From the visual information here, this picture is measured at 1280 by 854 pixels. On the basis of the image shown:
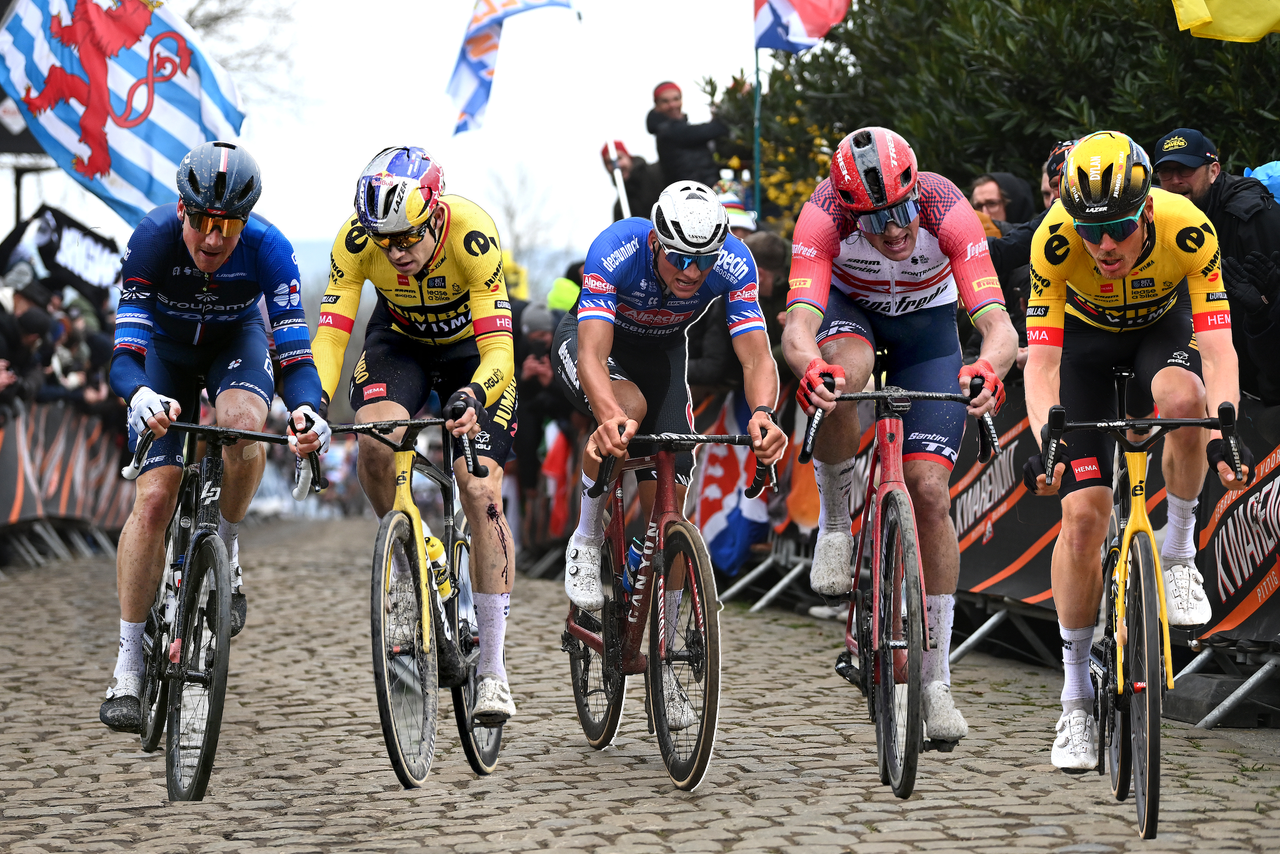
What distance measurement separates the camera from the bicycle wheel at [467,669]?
19.2 feet

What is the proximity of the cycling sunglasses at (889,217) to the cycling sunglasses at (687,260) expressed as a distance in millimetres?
586

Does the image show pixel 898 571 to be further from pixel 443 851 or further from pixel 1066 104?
pixel 1066 104

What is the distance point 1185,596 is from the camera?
5.70m

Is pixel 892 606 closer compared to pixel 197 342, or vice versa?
pixel 892 606

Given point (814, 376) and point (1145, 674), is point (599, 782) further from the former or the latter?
point (1145, 674)

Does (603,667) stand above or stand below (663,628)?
below

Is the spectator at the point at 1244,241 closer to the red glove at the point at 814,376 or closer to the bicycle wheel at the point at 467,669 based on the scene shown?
the red glove at the point at 814,376

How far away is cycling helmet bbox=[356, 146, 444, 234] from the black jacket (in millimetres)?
7311

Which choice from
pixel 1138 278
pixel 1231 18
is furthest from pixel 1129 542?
pixel 1231 18

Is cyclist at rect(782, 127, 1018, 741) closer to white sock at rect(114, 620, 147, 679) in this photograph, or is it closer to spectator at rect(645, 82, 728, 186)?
white sock at rect(114, 620, 147, 679)

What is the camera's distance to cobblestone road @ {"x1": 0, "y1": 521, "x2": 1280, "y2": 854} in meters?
4.83

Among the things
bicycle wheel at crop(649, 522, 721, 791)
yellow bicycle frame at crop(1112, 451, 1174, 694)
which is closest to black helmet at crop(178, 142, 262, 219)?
bicycle wheel at crop(649, 522, 721, 791)

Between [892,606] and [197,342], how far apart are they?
3.18m

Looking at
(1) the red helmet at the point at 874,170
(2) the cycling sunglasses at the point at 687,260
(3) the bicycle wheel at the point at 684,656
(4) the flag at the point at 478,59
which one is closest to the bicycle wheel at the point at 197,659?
(3) the bicycle wheel at the point at 684,656
